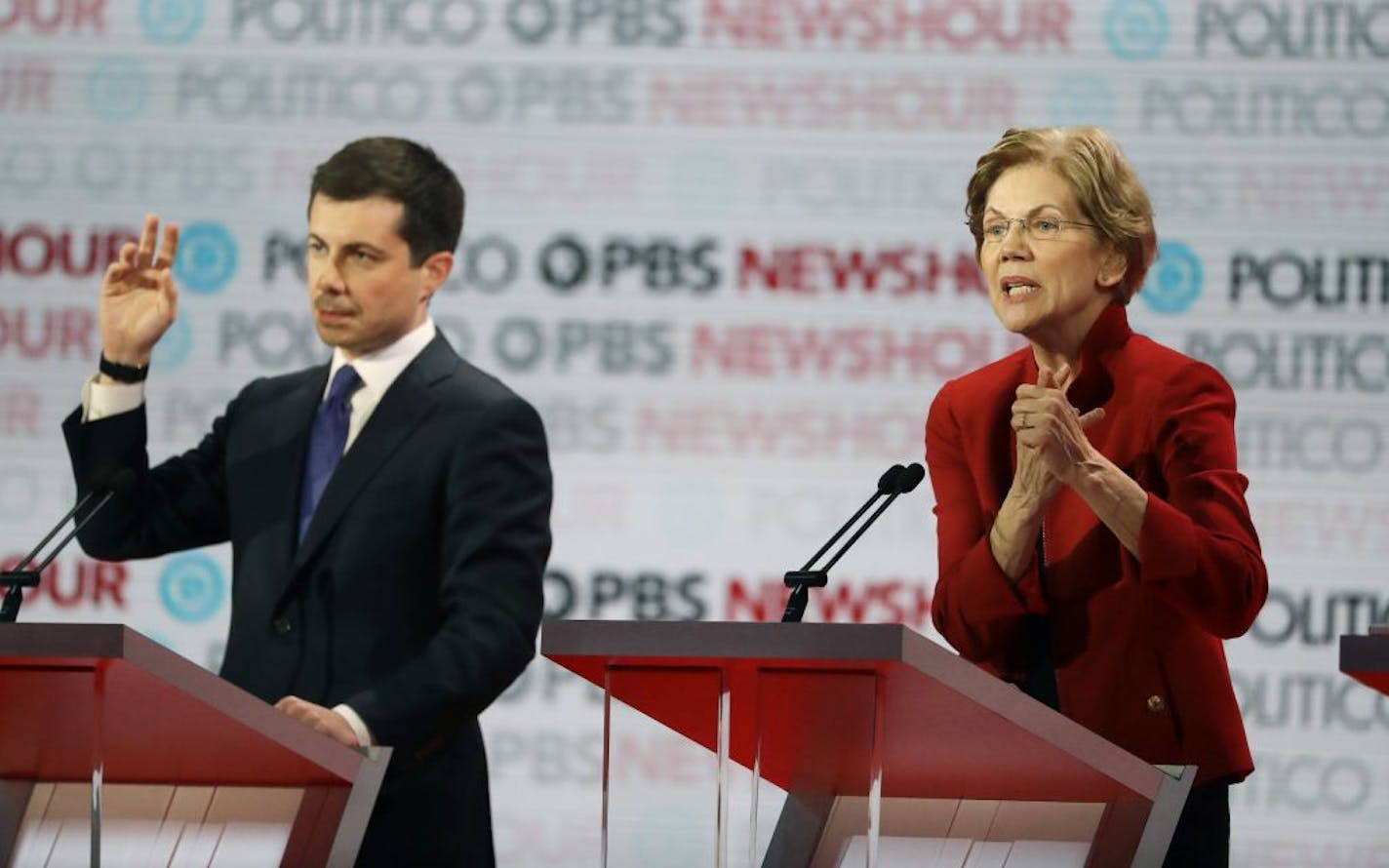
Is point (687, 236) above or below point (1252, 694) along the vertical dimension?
above

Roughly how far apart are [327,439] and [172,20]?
1.56 meters

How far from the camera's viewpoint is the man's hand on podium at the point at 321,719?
10.4ft

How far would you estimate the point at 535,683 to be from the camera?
471cm

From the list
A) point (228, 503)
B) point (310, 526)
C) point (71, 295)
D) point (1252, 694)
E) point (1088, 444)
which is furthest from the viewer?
point (71, 295)

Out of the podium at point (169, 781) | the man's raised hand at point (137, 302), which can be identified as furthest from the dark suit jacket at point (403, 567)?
the podium at point (169, 781)

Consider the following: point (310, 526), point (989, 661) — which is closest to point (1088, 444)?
point (989, 661)

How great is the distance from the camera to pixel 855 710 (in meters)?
2.68

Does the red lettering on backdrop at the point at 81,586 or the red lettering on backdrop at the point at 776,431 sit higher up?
the red lettering on backdrop at the point at 776,431

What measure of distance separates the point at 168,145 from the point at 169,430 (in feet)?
1.97

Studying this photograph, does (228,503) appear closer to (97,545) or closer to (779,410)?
(97,545)

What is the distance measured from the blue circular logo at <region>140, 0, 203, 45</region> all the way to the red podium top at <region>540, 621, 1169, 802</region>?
2.53 meters

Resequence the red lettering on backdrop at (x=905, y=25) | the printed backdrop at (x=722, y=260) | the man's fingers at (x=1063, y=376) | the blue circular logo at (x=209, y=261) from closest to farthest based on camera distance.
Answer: the man's fingers at (x=1063, y=376), the printed backdrop at (x=722, y=260), the red lettering on backdrop at (x=905, y=25), the blue circular logo at (x=209, y=261)

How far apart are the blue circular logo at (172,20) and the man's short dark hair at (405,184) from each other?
1.10 metres

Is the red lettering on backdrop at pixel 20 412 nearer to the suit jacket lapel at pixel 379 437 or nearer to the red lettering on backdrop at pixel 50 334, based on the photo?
the red lettering on backdrop at pixel 50 334
